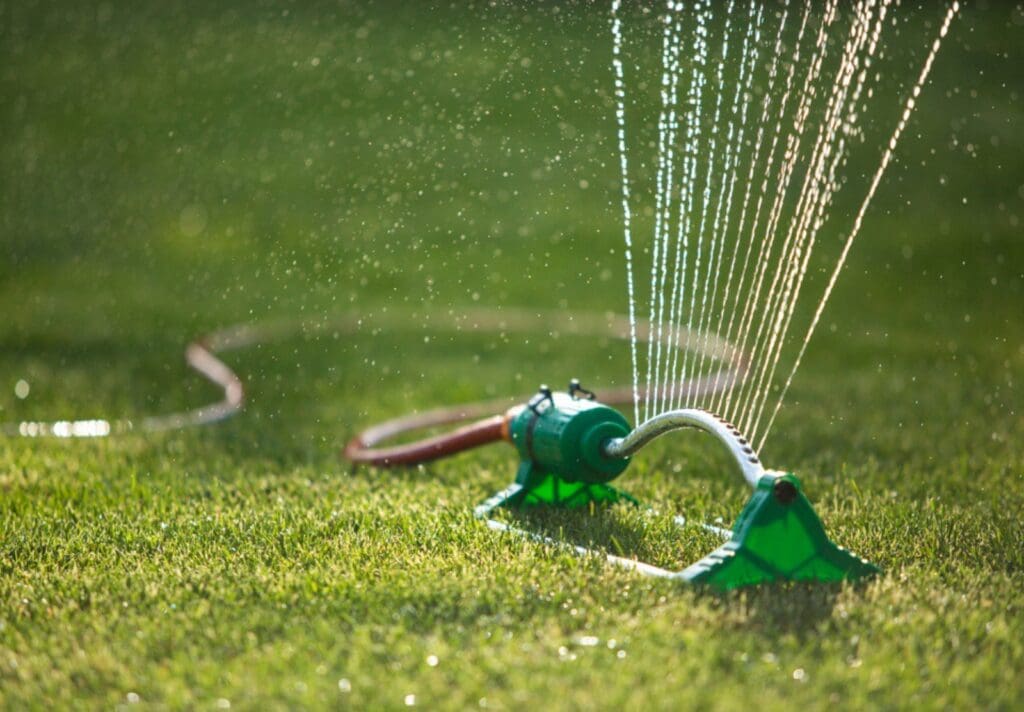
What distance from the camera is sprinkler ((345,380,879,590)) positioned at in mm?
2637

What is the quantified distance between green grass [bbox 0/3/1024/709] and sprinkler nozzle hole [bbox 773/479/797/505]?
19 cm

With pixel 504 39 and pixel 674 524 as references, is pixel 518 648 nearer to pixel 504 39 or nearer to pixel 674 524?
pixel 674 524

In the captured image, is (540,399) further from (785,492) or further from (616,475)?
(785,492)

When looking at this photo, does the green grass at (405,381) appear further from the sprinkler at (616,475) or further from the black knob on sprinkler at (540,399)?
the black knob on sprinkler at (540,399)

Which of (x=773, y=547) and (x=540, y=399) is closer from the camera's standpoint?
(x=773, y=547)

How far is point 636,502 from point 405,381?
2251 millimetres

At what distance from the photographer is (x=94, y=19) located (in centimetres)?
1323

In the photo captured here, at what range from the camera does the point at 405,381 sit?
5465mm

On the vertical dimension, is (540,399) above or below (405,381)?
above

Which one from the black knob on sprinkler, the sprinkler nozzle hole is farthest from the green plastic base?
the black knob on sprinkler

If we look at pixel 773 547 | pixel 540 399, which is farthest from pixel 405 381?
pixel 773 547

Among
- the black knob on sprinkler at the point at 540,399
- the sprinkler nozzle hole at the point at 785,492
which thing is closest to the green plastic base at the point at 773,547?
the sprinkler nozzle hole at the point at 785,492

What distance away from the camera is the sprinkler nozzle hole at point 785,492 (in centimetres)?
263

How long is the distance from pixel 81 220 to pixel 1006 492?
726 centimetres
